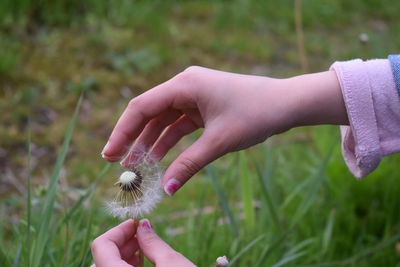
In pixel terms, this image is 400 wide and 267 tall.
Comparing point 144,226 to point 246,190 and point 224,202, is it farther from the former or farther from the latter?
point 246,190

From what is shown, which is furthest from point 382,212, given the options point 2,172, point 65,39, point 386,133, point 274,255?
point 65,39

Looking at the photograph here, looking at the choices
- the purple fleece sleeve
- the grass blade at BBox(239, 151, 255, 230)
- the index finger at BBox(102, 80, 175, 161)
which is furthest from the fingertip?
the grass blade at BBox(239, 151, 255, 230)

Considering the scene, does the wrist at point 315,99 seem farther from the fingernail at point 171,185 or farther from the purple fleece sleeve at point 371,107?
the fingernail at point 171,185

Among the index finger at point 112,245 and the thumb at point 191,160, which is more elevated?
the thumb at point 191,160

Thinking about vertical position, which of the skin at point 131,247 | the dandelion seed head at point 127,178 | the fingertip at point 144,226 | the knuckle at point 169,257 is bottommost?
the knuckle at point 169,257

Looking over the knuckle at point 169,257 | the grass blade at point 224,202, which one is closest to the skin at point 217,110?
the knuckle at point 169,257

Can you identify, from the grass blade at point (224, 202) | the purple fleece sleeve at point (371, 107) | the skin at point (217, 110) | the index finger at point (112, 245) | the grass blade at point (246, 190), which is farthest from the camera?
the grass blade at point (246, 190)

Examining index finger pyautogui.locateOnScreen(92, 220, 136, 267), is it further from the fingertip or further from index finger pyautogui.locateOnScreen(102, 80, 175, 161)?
index finger pyautogui.locateOnScreen(102, 80, 175, 161)

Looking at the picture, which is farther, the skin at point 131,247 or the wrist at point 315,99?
the wrist at point 315,99

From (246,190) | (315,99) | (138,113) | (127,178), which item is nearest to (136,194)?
(127,178)
